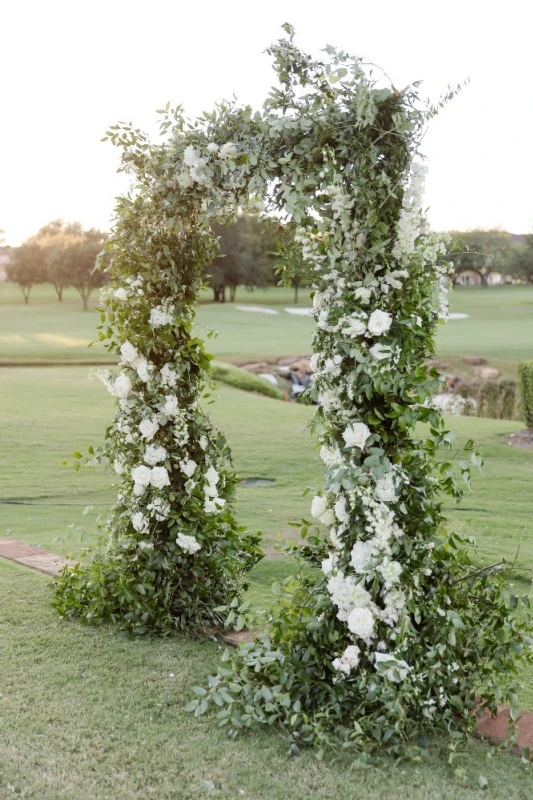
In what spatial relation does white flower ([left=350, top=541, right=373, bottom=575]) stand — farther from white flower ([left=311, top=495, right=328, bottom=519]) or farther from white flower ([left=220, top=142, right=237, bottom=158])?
white flower ([left=220, top=142, right=237, bottom=158])

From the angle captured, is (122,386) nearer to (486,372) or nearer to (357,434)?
(357,434)

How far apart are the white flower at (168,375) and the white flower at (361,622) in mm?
1647

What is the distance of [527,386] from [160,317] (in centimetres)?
799

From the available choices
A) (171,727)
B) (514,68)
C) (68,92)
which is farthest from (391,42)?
(68,92)

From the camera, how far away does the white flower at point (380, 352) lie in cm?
313

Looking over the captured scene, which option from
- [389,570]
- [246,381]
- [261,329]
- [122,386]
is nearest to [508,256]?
[261,329]

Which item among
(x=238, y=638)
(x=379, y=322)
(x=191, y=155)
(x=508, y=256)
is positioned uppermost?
(x=508, y=256)

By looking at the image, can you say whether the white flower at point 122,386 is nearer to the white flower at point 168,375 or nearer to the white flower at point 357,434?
the white flower at point 168,375

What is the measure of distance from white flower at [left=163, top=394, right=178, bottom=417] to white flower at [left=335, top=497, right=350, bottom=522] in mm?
1229

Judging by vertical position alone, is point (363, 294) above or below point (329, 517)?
above

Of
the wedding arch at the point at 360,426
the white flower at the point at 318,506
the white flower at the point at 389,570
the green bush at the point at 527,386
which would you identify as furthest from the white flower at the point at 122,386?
the green bush at the point at 527,386

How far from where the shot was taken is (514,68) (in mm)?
8273

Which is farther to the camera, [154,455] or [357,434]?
[154,455]

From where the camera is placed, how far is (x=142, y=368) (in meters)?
4.08
